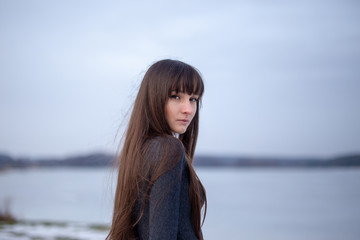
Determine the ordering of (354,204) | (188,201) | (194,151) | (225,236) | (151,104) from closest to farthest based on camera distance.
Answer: (188,201) → (151,104) → (194,151) → (225,236) → (354,204)

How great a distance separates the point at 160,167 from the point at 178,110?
330 millimetres

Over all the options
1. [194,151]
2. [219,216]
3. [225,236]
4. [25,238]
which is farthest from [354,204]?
[194,151]

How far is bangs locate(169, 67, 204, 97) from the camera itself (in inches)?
61.0

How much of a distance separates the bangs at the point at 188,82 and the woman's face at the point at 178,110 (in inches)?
0.9

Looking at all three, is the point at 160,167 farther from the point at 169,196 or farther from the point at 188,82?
the point at 188,82

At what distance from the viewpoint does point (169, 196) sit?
1.31m

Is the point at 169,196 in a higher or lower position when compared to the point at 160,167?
lower

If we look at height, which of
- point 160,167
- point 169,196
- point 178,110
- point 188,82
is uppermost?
point 188,82

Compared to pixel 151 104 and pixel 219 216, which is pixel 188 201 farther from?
pixel 219 216

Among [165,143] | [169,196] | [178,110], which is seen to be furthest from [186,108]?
[169,196]

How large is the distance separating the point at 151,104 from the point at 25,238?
6.32m

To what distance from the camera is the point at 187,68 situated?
158 cm

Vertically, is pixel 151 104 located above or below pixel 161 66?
below

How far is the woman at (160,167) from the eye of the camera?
51.7 inches
